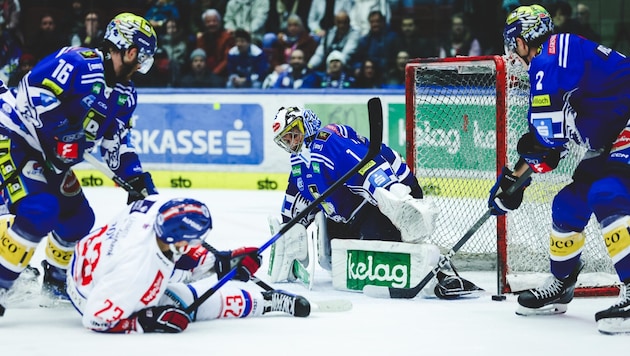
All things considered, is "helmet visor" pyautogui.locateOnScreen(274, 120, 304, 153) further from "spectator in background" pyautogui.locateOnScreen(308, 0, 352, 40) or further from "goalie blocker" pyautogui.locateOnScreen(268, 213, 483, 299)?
"spectator in background" pyautogui.locateOnScreen(308, 0, 352, 40)

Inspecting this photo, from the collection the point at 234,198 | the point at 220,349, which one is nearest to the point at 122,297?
the point at 220,349

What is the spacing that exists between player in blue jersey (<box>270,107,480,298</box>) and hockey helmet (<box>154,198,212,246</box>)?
138cm

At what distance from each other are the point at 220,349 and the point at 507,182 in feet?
4.78

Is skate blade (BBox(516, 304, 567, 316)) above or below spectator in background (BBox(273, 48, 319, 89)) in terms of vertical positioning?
below

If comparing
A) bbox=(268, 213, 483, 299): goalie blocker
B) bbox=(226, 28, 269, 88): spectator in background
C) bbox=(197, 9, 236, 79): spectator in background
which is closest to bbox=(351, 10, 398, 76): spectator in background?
bbox=(226, 28, 269, 88): spectator in background

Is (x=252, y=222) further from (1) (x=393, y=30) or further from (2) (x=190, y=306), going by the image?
(2) (x=190, y=306)

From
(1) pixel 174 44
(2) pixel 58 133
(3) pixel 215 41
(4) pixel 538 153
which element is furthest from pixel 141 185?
(1) pixel 174 44

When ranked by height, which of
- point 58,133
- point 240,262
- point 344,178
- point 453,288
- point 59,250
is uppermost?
point 58,133

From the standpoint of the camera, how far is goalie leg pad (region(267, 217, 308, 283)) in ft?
18.7

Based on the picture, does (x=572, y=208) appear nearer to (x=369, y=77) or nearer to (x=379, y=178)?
(x=379, y=178)

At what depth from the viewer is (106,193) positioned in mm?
9672

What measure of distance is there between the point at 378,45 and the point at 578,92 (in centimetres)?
543

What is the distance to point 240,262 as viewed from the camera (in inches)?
171

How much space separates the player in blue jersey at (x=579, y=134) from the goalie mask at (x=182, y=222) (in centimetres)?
128
